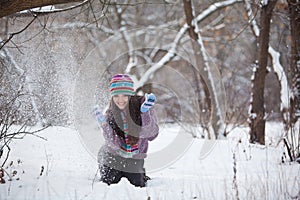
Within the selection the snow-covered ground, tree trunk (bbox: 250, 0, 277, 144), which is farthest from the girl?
tree trunk (bbox: 250, 0, 277, 144)

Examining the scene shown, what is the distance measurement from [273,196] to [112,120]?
195 cm

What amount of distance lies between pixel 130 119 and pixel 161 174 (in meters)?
0.78

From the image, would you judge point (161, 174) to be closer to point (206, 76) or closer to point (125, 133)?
point (125, 133)

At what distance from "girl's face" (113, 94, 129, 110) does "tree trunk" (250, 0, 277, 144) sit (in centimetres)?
302

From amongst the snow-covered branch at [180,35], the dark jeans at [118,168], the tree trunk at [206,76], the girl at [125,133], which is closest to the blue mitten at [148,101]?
the girl at [125,133]

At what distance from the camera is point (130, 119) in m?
4.12

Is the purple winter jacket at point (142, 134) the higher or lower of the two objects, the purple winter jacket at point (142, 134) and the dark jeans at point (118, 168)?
the higher

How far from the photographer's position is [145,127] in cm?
401

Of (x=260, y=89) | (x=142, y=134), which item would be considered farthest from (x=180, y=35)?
(x=142, y=134)

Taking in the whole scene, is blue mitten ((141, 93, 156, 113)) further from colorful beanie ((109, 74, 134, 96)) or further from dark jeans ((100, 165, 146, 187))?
dark jeans ((100, 165, 146, 187))

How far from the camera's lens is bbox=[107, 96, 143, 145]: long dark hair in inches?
159

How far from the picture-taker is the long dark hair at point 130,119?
4051mm

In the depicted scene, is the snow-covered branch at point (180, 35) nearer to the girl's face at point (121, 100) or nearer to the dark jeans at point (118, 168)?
the girl's face at point (121, 100)

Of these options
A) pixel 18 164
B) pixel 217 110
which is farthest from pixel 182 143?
pixel 18 164
